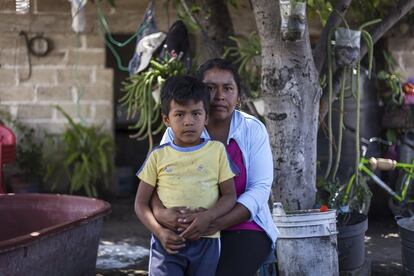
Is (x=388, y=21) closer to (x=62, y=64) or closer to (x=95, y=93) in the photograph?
(x=95, y=93)

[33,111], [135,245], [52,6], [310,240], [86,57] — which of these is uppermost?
[52,6]

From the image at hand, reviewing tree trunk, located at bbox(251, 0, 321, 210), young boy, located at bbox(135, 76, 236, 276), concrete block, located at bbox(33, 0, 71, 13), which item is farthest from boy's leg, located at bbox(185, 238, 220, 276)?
concrete block, located at bbox(33, 0, 71, 13)

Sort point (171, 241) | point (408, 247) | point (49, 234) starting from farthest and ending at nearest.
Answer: point (408, 247)
point (49, 234)
point (171, 241)

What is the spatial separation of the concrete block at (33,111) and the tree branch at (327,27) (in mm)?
3632

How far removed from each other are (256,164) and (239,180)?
11 cm

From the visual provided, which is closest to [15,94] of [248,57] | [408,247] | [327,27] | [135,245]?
[135,245]

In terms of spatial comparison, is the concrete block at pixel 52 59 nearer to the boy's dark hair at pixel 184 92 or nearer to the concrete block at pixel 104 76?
the concrete block at pixel 104 76

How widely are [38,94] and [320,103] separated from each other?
3635mm

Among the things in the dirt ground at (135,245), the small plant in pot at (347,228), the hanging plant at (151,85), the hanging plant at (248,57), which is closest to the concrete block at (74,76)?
the dirt ground at (135,245)

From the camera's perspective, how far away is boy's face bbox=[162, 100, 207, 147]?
9.49 ft

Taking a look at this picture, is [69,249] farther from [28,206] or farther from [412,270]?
[412,270]

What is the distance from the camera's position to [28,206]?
429 cm

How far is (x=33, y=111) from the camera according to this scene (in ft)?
24.2

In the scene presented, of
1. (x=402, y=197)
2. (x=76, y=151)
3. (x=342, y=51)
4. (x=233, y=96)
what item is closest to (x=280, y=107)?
(x=342, y=51)
